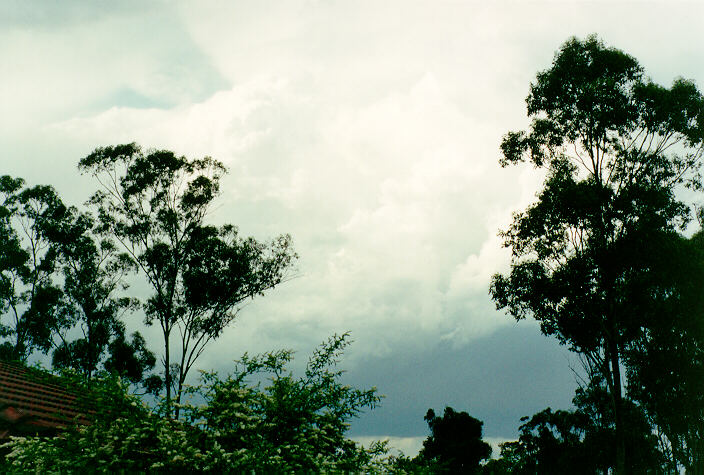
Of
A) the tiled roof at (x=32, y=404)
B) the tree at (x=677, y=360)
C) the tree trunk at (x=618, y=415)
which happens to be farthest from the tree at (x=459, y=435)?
the tiled roof at (x=32, y=404)

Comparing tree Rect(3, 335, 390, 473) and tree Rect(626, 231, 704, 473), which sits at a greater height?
tree Rect(626, 231, 704, 473)

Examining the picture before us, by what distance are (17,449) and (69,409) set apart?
4.89 m

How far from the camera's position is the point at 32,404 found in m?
10.8

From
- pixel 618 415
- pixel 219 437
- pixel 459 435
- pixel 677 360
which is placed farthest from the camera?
pixel 459 435

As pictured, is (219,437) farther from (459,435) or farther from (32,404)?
(459,435)

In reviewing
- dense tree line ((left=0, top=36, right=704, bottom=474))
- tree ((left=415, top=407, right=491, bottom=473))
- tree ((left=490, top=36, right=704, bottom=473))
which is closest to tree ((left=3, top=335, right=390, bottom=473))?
dense tree line ((left=0, top=36, right=704, bottom=474))

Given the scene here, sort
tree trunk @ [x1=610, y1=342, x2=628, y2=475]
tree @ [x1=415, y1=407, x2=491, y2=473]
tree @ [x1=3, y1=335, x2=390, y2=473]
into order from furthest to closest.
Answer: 1. tree @ [x1=415, y1=407, x2=491, y2=473]
2. tree trunk @ [x1=610, y1=342, x2=628, y2=475]
3. tree @ [x1=3, y1=335, x2=390, y2=473]

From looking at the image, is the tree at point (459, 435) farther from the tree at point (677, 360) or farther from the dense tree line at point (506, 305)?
the tree at point (677, 360)

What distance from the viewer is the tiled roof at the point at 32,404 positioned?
911 centimetres

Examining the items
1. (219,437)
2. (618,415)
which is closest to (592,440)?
(618,415)

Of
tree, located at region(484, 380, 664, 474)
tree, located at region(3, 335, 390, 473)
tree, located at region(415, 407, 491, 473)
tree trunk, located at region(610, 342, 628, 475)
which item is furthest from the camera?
tree, located at region(415, 407, 491, 473)

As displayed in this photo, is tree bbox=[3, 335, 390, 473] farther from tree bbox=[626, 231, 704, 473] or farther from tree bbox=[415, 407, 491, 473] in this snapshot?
tree bbox=[415, 407, 491, 473]

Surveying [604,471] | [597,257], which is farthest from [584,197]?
[604,471]

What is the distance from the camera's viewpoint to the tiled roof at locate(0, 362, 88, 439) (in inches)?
359
